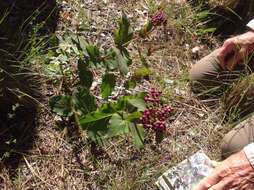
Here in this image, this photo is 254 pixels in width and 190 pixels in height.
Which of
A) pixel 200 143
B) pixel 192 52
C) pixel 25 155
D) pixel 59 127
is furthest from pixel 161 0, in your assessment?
pixel 25 155

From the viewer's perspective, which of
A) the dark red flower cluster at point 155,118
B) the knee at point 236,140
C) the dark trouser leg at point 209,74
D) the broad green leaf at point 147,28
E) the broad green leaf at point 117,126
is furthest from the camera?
the dark trouser leg at point 209,74

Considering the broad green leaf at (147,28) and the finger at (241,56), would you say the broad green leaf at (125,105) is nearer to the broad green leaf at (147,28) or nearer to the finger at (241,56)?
the broad green leaf at (147,28)

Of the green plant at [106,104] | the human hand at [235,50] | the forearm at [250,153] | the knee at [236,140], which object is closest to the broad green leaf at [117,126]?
the green plant at [106,104]

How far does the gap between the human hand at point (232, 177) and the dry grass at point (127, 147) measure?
32 cm

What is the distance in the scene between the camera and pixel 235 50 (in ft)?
6.00

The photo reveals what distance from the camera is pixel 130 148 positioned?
1701 millimetres

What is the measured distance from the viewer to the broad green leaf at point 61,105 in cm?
147

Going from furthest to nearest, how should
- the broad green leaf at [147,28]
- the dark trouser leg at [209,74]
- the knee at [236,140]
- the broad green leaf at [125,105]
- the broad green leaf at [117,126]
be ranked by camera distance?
the dark trouser leg at [209,74] → the broad green leaf at [147,28] → the knee at [236,140] → the broad green leaf at [125,105] → the broad green leaf at [117,126]

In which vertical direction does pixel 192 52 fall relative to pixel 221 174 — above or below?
above

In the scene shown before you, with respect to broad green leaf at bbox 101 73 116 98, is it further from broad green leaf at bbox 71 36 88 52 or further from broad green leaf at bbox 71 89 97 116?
broad green leaf at bbox 71 36 88 52

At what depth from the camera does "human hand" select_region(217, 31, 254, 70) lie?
5.79 feet

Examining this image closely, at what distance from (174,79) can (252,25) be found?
2.38 ft

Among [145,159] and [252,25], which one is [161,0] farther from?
[145,159]

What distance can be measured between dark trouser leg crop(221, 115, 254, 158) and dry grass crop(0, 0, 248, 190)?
3.7 inches
